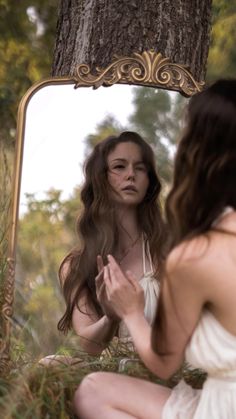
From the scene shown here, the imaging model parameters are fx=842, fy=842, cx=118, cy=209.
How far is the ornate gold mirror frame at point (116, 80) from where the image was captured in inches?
105

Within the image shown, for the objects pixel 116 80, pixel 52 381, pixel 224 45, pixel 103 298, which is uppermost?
pixel 224 45

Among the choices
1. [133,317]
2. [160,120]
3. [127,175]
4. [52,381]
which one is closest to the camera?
[133,317]

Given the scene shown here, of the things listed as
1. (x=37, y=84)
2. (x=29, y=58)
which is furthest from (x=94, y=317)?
(x=29, y=58)

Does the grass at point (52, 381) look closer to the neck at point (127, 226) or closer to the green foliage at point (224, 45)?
the neck at point (127, 226)

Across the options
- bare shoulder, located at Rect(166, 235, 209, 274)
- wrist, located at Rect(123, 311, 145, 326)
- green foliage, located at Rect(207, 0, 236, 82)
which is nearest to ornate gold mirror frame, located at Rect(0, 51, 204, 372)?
wrist, located at Rect(123, 311, 145, 326)

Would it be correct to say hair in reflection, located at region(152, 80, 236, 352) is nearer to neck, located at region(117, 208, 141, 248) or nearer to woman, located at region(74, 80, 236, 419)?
woman, located at region(74, 80, 236, 419)

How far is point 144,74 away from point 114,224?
50 centimetres

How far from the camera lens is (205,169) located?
2.04 metres

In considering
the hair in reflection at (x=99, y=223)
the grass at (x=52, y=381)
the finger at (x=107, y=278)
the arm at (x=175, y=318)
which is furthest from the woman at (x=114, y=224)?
the arm at (x=175, y=318)

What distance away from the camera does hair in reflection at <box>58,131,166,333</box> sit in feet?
8.93

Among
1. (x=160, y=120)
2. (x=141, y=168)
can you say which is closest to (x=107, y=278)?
(x=141, y=168)

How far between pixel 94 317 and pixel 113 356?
Result: 0.14 m

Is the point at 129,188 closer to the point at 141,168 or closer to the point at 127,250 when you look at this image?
the point at 141,168

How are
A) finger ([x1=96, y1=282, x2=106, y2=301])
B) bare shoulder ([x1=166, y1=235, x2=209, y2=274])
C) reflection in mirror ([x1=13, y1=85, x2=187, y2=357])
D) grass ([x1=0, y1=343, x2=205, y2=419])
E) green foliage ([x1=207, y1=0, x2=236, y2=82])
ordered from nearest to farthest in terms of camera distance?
bare shoulder ([x1=166, y1=235, x2=209, y2=274]) → grass ([x1=0, y1=343, x2=205, y2=419]) → finger ([x1=96, y1=282, x2=106, y2=301]) → reflection in mirror ([x1=13, y1=85, x2=187, y2=357]) → green foliage ([x1=207, y1=0, x2=236, y2=82])
